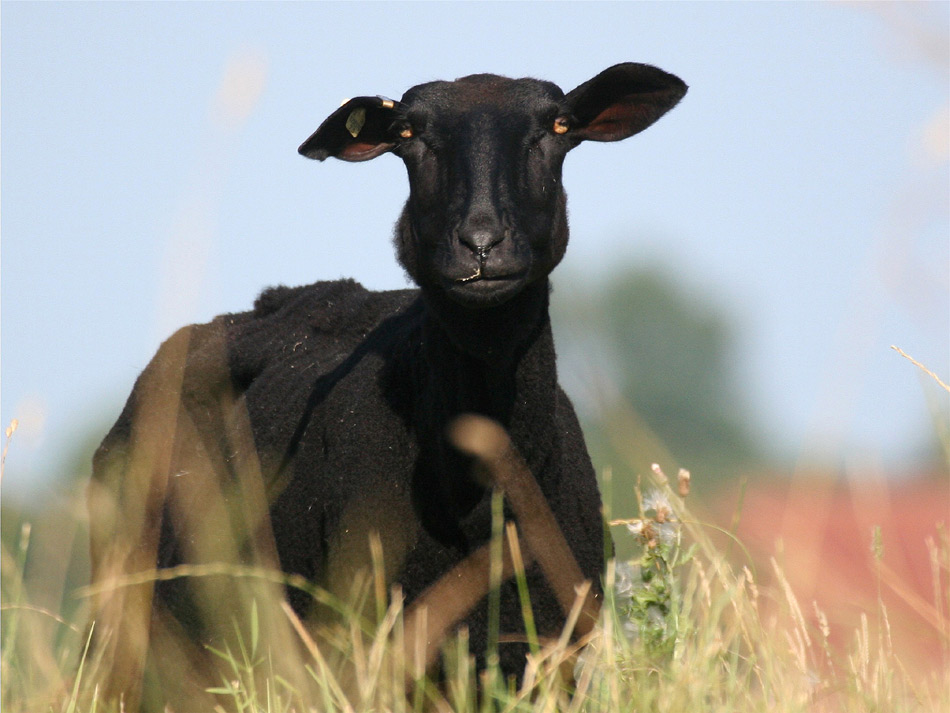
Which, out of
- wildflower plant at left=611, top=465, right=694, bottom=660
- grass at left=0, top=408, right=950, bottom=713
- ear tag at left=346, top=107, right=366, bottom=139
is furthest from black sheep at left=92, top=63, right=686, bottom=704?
wildflower plant at left=611, top=465, right=694, bottom=660

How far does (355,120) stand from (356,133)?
59mm

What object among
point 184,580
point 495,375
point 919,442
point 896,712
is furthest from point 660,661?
point 919,442

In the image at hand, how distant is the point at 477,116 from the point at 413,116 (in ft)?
1.20

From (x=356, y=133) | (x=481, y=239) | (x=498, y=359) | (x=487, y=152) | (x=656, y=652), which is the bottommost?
(x=656, y=652)

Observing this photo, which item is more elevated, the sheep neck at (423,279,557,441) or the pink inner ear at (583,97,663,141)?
the pink inner ear at (583,97,663,141)

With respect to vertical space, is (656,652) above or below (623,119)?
below

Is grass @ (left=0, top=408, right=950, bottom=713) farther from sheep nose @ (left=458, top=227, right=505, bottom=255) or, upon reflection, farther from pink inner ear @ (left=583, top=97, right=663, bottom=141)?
pink inner ear @ (left=583, top=97, right=663, bottom=141)

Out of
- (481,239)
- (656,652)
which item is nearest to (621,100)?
(481,239)

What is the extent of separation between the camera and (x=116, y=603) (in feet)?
19.3

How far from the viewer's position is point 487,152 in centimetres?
466

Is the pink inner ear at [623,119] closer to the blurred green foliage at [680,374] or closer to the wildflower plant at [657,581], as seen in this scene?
the wildflower plant at [657,581]

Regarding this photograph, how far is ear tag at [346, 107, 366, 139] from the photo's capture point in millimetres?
5156

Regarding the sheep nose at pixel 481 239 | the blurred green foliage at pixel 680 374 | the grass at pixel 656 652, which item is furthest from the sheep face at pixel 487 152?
the blurred green foliage at pixel 680 374

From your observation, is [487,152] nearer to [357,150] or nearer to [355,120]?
[355,120]
